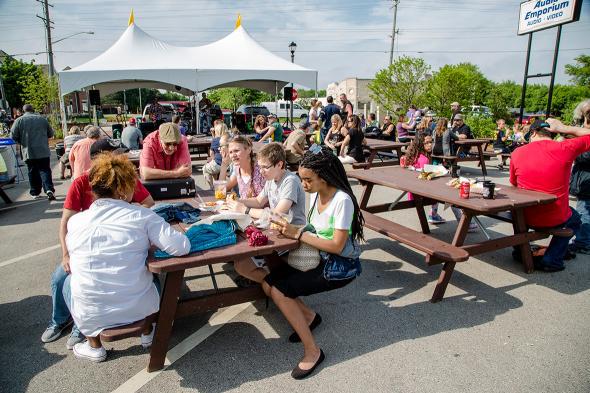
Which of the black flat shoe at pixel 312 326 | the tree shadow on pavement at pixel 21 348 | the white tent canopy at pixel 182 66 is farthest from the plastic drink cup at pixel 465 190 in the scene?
the white tent canopy at pixel 182 66

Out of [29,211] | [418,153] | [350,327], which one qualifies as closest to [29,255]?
[29,211]

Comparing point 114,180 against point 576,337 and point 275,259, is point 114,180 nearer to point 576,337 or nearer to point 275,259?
point 275,259

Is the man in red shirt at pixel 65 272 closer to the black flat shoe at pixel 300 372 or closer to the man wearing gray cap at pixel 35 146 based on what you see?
the black flat shoe at pixel 300 372

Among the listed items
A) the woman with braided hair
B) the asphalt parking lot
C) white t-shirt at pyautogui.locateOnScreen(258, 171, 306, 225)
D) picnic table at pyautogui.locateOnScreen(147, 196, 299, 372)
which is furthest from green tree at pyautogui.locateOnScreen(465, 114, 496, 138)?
picnic table at pyautogui.locateOnScreen(147, 196, 299, 372)

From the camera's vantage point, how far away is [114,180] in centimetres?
225

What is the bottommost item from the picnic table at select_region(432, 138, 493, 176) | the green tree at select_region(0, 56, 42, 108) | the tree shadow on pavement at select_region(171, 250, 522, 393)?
the tree shadow on pavement at select_region(171, 250, 522, 393)

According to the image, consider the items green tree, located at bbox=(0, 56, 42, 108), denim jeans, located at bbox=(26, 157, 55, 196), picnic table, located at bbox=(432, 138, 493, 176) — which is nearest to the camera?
denim jeans, located at bbox=(26, 157, 55, 196)

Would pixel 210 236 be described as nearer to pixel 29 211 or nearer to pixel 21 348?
pixel 21 348

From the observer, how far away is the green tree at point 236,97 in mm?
41594

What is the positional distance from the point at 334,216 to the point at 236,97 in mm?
41107

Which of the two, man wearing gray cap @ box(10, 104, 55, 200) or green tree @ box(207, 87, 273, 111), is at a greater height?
green tree @ box(207, 87, 273, 111)

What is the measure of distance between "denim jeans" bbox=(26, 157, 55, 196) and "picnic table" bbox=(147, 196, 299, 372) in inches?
240

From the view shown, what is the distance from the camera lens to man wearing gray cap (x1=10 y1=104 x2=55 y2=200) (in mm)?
7168

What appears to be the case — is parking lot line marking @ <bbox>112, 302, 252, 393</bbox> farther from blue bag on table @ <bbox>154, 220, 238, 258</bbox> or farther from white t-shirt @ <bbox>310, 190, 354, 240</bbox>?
white t-shirt @ <bbox>310, 190, 354, 240</bbox>
